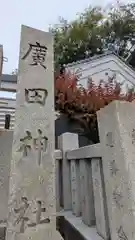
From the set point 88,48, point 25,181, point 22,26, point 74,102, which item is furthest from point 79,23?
point 25,181

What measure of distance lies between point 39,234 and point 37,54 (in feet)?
3.47

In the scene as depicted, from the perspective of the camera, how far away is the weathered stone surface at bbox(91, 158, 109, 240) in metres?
1.16

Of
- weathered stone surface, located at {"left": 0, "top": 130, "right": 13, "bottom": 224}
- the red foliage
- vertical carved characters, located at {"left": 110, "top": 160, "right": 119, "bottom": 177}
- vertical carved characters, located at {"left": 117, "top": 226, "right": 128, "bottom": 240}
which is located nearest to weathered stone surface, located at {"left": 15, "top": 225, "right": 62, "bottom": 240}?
vertical carved characters, located at {"left": 117, "top": 226, "right": 128, "bottom": 240}

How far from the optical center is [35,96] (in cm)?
137

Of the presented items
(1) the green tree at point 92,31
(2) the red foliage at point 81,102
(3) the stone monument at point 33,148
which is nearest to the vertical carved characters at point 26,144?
(3) the stone monument at point 33,148

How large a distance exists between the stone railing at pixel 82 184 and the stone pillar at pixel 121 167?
0.20 metres

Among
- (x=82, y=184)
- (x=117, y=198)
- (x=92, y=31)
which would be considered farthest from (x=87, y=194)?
(x=92, y=31)

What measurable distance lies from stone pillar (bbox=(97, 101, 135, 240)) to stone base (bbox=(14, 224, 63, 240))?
325mm

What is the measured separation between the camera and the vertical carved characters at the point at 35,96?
1363 millimetres

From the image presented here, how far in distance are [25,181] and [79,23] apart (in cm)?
1008

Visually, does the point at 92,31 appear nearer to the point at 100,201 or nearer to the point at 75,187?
the point at 75,187

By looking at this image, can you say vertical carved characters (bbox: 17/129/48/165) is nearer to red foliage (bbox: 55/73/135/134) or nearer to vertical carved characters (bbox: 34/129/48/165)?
vertical carved characters (bbox: 34/129/48/165)

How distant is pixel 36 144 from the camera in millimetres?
1274

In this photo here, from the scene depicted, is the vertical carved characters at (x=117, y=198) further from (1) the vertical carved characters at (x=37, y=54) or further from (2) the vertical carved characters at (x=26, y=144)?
(1) the vertical carved characters at (x=37, y=54)
